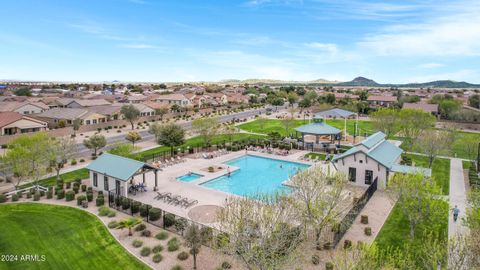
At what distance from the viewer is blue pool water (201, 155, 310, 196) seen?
36.3 metres

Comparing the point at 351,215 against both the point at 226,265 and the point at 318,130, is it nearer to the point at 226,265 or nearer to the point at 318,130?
the point at 226,265

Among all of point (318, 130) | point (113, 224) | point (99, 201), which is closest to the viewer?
point (113, 224)

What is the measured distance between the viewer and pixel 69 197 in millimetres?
30281

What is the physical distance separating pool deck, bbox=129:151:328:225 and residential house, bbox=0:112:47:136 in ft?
124

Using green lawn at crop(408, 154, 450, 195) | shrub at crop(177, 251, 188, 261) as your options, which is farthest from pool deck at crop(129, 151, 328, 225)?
green lawn at crop(408, 154, 450, 195)

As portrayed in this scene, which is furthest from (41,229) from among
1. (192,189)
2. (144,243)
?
(192,189)

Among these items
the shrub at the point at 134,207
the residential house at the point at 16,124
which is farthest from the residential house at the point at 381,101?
the shrub at the point at 134,207

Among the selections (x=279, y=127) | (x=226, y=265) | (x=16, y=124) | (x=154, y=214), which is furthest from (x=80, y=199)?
(x=279, y=127)

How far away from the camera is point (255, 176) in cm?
4125

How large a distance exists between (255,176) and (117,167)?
16490 mm

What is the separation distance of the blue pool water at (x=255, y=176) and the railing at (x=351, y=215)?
7.12 meters

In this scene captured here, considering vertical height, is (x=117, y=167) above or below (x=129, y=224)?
above

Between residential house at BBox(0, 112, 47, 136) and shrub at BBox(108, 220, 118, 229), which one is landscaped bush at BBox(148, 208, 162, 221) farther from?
residential house at BBox(0, 112, 47, 136)

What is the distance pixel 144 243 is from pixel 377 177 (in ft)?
80.0
